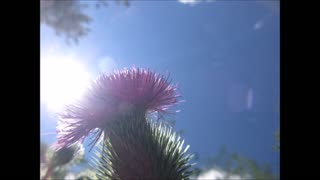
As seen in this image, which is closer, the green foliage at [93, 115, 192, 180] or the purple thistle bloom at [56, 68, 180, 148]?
the green foliage at [93, 115, 192, 180]

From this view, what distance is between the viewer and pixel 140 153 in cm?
273

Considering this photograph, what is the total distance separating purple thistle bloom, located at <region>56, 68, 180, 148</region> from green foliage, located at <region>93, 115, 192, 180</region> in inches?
6.2

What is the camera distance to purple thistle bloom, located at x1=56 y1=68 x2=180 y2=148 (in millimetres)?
3168

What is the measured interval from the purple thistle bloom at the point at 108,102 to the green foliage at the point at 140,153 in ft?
0.52

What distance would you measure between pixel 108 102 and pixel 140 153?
0.66 meters

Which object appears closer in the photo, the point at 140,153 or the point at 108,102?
the point at 140,153

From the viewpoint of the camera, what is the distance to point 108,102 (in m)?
3.16

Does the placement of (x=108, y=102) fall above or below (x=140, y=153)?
above

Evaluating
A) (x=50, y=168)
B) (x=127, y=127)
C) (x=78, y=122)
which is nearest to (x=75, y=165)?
(x=50, y=168)

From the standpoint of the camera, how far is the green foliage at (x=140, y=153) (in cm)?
268

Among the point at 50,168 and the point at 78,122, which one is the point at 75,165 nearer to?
the point at 50,168
